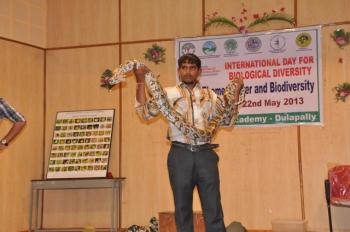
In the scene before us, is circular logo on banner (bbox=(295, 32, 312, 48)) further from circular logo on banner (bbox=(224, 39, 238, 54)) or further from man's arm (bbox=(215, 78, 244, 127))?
man's arm (bbox=(215, 78, 244, 127))

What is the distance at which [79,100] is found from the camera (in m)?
6.83

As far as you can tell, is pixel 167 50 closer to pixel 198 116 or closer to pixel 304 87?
pixel 304 87

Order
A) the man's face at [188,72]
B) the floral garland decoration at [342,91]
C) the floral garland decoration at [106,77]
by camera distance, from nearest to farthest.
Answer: the man's face at [188,72] → the floral garland decoration at [342,91] → the floral garland decoration at [106,77]

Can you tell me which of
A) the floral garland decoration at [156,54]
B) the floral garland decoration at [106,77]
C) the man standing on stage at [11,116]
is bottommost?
the man standing on stage at [11,116]

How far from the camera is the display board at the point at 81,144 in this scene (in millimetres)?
6438

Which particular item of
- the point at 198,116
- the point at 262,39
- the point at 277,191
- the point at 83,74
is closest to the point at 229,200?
the point at 277,191

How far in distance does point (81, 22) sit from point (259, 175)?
308 centimetres

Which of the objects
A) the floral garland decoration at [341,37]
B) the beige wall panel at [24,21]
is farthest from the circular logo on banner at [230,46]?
the beige wall panel at [24,21]

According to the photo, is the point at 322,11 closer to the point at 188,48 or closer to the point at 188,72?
the point at 188,48

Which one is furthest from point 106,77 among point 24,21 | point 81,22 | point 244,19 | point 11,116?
point 11,116

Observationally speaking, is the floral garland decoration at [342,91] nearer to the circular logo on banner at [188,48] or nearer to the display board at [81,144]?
the circular logo on banner at [188,48]

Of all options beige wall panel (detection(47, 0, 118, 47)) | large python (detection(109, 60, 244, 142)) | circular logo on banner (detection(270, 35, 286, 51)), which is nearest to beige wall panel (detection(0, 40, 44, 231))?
beige wall panel (detection(47, 0, 118, 47))

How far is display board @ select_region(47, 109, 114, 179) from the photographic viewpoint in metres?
6.44

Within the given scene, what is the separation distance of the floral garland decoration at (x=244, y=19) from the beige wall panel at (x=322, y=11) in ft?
0.48
